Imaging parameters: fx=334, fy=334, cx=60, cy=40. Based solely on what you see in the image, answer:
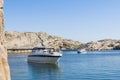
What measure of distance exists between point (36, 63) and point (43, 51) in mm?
4436

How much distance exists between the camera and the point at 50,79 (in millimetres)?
50156

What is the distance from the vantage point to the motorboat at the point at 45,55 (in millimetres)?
76812

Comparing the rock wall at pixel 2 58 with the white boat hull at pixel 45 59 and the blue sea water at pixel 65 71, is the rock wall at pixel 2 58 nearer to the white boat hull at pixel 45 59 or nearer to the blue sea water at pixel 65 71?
the blue sea water at pixel 65 71

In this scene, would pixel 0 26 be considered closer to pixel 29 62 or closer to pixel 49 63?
pixel 49 63

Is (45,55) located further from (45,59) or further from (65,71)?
(65,71)

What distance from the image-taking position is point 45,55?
3046 inches

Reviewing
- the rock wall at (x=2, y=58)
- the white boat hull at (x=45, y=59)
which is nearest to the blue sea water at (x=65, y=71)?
the white boat hull at (x=45, y=59)

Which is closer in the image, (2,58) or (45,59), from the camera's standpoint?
(2,58)

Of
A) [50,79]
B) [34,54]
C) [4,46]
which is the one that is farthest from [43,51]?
[4,46]

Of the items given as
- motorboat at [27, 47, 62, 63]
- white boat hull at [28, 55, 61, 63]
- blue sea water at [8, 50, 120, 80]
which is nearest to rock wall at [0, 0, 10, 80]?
blue sea water at [8, 50, 120, 80]

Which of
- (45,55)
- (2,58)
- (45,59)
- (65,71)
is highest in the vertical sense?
(2,58)

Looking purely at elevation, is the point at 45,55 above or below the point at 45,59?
above

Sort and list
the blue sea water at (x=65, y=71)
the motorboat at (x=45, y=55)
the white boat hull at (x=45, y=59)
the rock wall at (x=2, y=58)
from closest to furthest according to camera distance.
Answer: the rock wall at (x=2, y=58)
the blue sea water at (x=65, y=71)
the motorboat at (x=45, y=55)
the white boat hull at (x=45, y=59)

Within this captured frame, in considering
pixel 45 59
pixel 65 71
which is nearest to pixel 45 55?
pixel 45 59
